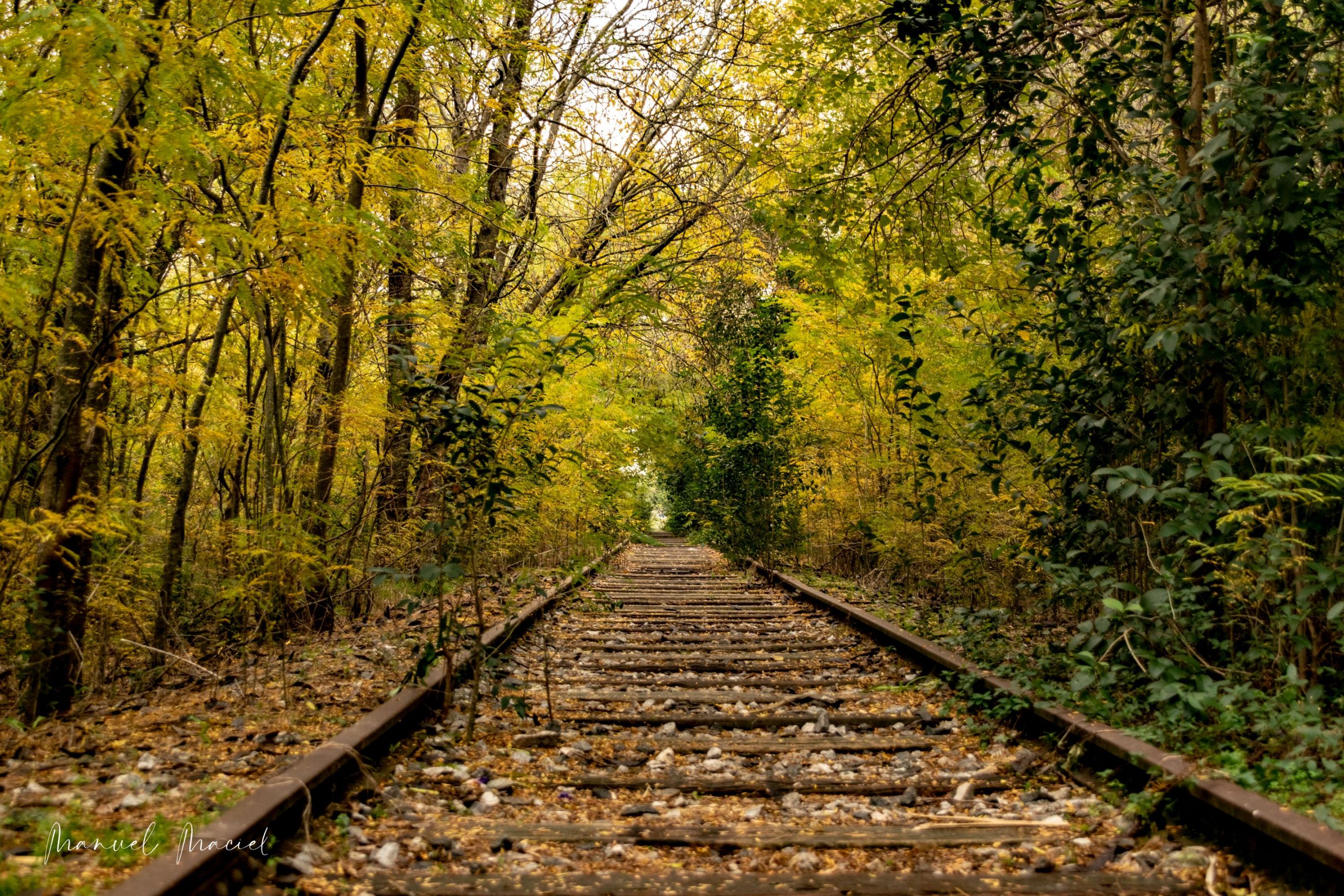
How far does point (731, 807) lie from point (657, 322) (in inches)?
272

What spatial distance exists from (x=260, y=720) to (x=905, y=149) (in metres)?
5.26

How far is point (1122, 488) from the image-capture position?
12.1 feet

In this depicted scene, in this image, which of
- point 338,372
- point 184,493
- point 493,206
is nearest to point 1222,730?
point 184,493

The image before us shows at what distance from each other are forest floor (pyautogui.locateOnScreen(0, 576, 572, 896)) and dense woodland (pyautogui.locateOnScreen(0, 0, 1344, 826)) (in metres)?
0.30

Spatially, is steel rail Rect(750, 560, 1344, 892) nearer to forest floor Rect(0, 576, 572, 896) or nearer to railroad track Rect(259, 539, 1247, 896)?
railroad track Rect(259, 539, 1247, 896)

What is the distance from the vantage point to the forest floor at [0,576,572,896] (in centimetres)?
222

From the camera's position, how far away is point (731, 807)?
3293mm

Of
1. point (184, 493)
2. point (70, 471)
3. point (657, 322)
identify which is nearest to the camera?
point (70, 471)

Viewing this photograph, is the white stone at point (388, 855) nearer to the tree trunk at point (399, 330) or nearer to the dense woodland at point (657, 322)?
the dense woodland at point (657, 322)

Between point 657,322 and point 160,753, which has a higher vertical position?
point 657,322

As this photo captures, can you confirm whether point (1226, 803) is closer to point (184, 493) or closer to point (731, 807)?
point (731, 807)

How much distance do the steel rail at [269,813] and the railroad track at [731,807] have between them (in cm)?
10

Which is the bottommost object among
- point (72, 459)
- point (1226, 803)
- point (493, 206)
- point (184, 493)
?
point (1226, 803)

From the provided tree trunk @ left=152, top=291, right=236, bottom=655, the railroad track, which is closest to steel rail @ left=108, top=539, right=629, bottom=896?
the railroad track
